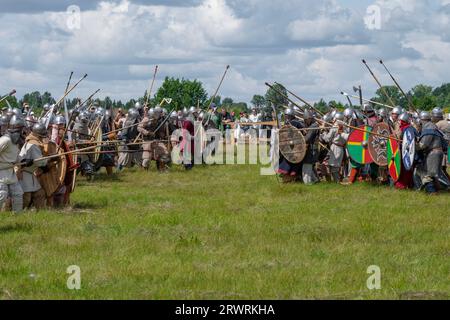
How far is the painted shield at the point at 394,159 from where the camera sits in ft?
55.7

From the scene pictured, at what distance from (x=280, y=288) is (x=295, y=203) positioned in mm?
6719

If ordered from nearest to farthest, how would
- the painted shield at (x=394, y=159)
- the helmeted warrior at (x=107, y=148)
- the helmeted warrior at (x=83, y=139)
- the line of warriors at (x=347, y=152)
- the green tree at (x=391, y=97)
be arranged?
the line of warriors at (x=347, y=152) → the painted shield at (x=394, y=159) → the helmeted warrior at (x=83, y=139) → the helmeted warrior at (x=107, y=148) → the green tree at (x=391, y=97)

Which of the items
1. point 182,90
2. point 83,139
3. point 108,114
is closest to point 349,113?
point 83,139

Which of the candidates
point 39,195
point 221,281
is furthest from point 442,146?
point 221,281

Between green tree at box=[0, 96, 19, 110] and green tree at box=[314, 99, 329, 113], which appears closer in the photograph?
green tree at box=[0, 96, 19, 110]

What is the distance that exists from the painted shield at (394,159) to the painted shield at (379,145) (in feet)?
1.01

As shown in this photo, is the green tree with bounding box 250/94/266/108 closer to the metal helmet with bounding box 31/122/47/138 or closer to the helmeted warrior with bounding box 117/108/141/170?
the helmeted warrior with bounding box 117/108/141/170

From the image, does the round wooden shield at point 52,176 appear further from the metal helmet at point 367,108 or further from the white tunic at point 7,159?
the metal helmet at point 367,108

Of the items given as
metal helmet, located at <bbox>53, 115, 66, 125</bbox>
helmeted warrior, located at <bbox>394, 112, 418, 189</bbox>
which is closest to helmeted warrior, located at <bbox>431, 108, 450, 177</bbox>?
helmeted warrior, located at <bbox>394, 112, 418, 189</bbox>

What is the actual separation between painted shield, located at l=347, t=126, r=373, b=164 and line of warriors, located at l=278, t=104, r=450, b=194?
219 mm

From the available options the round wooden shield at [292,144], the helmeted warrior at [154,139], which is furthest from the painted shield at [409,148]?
the helmeted warrior at [154,139]

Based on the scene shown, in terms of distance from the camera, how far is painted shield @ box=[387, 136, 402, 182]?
1697cm

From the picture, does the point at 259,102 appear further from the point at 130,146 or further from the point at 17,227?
the point at 17,227
